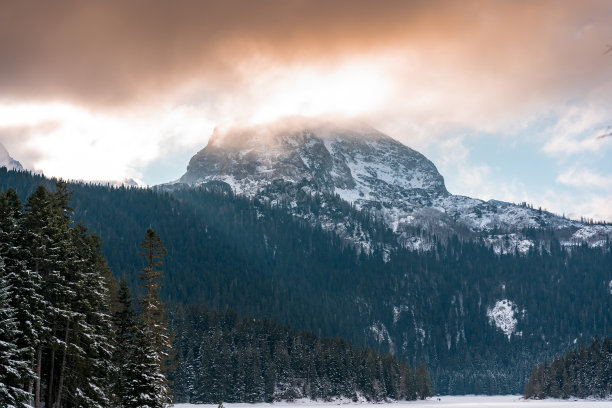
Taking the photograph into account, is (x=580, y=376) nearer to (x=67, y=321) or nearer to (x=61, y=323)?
(x=61, y=323)

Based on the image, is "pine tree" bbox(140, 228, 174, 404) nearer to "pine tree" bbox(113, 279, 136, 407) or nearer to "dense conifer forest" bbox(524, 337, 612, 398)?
"pine tree" bbox(113, 279, 136, 407)

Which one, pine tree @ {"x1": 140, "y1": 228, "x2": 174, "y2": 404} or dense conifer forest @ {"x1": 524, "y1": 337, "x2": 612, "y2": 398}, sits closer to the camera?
pine tree @ {"x1": 140, "y1": 228, "x2": 174, "y2": 404}

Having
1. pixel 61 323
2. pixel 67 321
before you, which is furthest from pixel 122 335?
pixel 67 321

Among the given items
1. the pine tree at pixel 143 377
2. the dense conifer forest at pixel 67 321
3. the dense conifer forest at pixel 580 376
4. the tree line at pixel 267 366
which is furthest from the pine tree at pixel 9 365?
the dense conifer forest at pixel 580 376

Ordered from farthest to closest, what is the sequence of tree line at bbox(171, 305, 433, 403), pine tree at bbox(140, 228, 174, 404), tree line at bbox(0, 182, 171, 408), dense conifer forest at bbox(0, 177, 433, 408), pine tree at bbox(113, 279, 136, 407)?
tree line at bbox(171, 305, 433, 403) → pine tree at bbox(113, 279, 136, 407) → pine tree at bbox(140, 228, 174, 404) → tree line at bbox(0, 182, 171, 408) → dense conifer forest at bbox(0, 177, 433, 408)

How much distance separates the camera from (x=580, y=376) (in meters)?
185

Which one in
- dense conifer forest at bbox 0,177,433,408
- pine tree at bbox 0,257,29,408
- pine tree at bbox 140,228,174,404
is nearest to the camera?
pine tree at bbox 0,257,29,408

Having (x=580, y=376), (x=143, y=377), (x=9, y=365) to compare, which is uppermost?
(x=9, y=365)

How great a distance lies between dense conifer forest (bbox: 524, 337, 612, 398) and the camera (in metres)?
180

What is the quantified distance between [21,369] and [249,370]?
124m

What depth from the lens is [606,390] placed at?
586 feet

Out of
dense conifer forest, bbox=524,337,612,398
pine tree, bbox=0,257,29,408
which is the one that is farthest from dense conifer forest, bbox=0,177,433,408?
dense conifer forest, bbox=524,337,612,398

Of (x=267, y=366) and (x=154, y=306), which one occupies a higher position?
(x=154, y=306)

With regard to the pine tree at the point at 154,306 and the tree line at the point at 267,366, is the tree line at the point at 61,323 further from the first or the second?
the tree line at the point at 267,366
